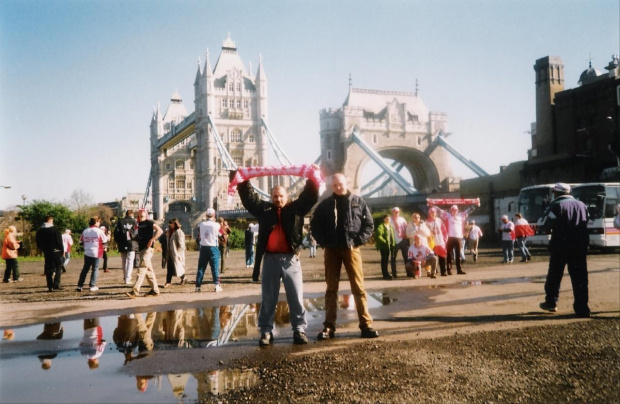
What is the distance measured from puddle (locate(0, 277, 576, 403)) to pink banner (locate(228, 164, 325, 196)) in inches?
63.5

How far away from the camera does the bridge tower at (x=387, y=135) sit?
63.2 meters

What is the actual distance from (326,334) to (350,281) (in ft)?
1.99

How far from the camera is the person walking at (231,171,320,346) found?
5.13m

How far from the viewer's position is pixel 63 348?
203 inches

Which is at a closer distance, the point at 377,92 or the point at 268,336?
the point at 268,336

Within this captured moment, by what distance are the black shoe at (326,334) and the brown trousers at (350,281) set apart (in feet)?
0.15

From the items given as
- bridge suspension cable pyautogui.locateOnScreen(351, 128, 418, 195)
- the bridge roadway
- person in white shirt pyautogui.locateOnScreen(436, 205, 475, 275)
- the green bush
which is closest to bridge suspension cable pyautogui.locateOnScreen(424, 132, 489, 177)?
bridge suspension cable pyautogui.locateOnScreen(351, 128, 418, 195)

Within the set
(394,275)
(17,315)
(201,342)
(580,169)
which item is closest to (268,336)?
(201,342)

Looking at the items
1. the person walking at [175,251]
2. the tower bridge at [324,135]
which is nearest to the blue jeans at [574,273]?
the person walking at [175,251]

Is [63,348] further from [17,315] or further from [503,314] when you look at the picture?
[503,314]

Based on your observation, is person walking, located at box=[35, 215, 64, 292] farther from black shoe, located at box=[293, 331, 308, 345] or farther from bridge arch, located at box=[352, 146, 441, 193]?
bridge arch, located at box=[352, 146, 441, 193]

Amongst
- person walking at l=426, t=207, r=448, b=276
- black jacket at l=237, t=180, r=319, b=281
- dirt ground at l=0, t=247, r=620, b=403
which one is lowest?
dirt ground at l=0, t=247, r=620, b=403

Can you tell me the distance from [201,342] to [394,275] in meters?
6.71

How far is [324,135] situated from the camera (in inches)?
2552
